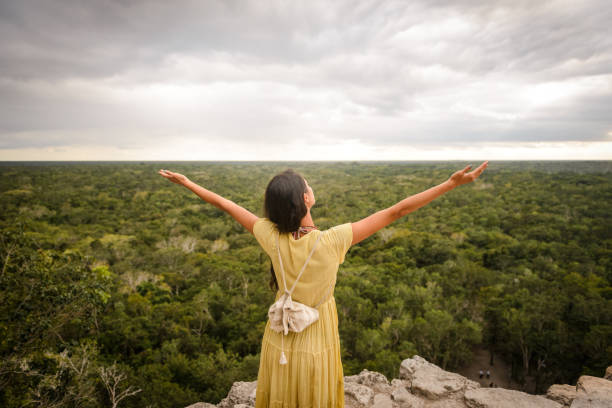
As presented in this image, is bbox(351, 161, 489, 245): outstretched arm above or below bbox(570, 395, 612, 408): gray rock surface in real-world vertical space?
above

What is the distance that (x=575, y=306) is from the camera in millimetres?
22922

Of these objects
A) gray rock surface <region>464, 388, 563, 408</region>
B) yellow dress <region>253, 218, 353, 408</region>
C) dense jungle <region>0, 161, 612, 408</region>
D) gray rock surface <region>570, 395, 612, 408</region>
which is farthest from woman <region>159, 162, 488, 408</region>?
dense jungle <region>0, 161, 612, 408</region>

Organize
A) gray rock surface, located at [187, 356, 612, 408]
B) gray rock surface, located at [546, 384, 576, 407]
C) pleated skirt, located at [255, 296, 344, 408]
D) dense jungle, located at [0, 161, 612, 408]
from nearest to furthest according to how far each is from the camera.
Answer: pleated skirt, located at [255, 296, 344, 408]
gray rock surface, located at [187, 356, 612, 408]
gray rock surface, located at [546, 384, 576, 407]
dense jungle, located at [0, 161, 612, 408]

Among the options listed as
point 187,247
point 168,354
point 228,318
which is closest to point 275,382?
point 168,354

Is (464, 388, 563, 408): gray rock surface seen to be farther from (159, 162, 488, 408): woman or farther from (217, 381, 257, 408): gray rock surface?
(217, 381, 257, 408): gray rock surface

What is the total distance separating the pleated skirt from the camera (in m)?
2.01

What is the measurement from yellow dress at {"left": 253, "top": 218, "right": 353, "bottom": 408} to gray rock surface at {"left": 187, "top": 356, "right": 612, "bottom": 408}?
2843mm

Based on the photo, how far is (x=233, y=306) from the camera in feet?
86.8

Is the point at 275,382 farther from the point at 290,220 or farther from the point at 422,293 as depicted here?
the point at 422,293

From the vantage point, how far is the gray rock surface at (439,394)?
386 centimetres

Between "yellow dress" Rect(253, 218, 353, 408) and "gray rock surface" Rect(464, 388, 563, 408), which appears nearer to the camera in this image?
"yellow dress" Rect(253, 218, 353, 408)

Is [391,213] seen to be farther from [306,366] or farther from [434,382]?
[434,382]

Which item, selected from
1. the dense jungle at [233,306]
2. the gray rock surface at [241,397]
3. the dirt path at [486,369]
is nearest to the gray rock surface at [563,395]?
the gray rock surface at [241,397]

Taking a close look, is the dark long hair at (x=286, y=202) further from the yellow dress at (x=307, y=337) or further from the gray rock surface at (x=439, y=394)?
the gray rock surface at (x=439, y=394)
